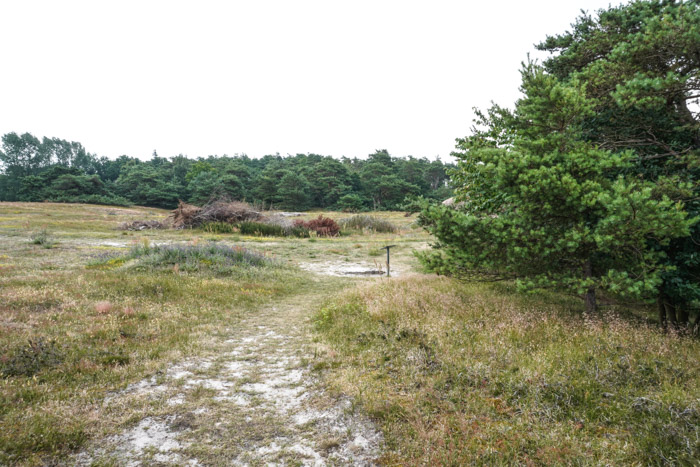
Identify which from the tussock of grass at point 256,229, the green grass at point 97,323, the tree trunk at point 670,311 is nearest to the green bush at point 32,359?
the green grass at point 97,323

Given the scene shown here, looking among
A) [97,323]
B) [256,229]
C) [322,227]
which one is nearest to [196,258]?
[97,323]

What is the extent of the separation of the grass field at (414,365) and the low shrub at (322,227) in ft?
62.7

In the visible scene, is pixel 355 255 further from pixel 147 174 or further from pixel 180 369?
pixel 147 174

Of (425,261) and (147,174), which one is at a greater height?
(147,174)

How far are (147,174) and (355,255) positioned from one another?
7531 cm

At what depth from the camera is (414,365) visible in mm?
4863

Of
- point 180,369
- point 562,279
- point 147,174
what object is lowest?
point 180,369

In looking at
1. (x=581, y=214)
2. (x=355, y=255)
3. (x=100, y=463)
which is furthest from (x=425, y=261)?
(x=355, y=255)

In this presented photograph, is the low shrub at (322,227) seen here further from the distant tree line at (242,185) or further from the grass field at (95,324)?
the distant tree line at (242,185)

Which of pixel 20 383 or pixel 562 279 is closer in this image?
pixel 20 383

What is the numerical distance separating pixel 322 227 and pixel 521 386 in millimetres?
26120

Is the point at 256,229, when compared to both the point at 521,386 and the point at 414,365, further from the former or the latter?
the point at 521,386

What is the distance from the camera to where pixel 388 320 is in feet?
22.8

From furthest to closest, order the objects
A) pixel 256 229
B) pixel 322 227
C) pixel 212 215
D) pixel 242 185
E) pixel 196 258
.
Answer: pixel 242 185 < pixel 212 215 < pixel 322 227 < pixel 256 229 < pixel 196 258
